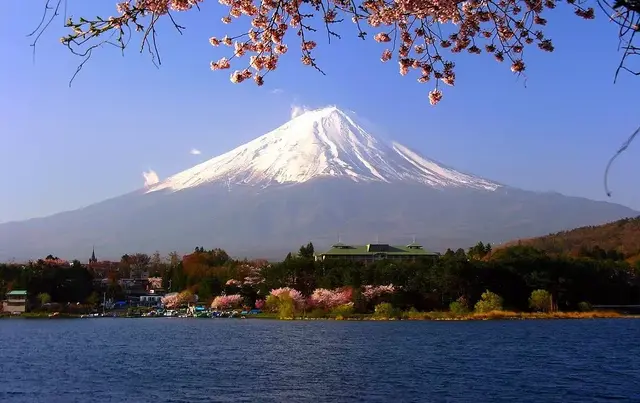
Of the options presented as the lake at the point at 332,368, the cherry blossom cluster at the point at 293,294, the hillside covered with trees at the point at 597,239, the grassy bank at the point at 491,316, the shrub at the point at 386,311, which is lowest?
the grassy bank at the point at 491,316

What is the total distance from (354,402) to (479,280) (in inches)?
1132

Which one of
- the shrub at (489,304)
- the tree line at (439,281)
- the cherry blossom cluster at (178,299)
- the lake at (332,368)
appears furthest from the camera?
the cherry blossom cluster at (178,299)

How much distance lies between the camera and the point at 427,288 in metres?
39.2

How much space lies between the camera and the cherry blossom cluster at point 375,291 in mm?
39750

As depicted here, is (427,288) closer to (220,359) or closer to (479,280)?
(479,280)

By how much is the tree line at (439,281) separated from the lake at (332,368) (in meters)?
12.3

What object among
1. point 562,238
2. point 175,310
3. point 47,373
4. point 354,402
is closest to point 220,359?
point 47,373

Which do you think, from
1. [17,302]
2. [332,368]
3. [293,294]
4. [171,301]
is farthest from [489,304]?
[17,302]

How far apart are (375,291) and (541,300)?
897 cm

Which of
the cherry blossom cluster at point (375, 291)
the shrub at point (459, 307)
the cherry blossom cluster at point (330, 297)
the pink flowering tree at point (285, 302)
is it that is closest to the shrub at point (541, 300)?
the shrub at point (459, 307)

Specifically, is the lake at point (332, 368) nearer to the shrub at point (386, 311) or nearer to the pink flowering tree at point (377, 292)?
the shrub at point (386, 311)

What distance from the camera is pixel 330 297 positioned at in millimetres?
41625

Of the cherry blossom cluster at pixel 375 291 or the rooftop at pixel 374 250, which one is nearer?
the cherry blossom cluster at pixel 375 291

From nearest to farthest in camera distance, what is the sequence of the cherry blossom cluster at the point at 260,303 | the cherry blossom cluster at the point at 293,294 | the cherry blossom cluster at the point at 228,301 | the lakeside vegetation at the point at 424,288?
1. the lakeside vegetation at the point at 424,288
2. the cherry blossom cluster at the point at 293,294
3. the cherry blossom cluster at the point at 260,303
4. the cherry blossom cluster at the point at 228,301
